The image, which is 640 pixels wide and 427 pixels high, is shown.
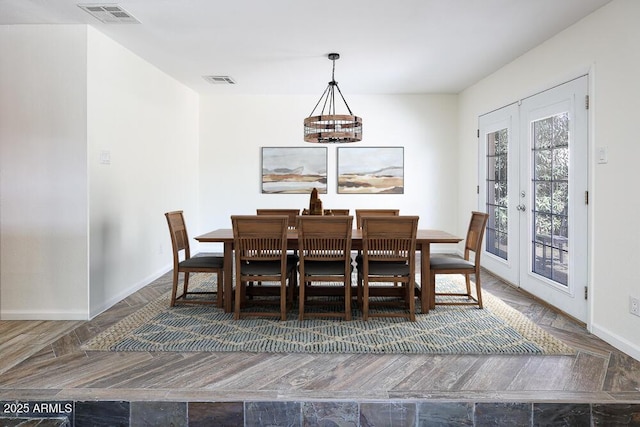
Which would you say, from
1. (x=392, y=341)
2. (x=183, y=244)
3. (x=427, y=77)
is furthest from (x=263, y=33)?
(x=392, y=341)

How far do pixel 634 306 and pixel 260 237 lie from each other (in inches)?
106

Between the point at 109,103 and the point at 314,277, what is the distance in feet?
8.34

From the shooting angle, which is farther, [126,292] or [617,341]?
[126,292]

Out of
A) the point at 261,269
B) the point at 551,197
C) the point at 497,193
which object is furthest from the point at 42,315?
the point at 497,193

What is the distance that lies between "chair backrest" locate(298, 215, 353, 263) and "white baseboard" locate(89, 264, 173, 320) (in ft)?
6.33

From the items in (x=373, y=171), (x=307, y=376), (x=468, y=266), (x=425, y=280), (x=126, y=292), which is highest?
(x=373, y=171)

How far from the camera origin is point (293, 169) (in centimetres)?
649

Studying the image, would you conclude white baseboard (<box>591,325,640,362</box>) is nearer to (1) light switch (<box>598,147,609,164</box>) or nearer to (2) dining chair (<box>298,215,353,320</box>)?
(1) light switch (<box>598,147,609,164</box>)

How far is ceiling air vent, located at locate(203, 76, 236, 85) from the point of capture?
5.37 metres

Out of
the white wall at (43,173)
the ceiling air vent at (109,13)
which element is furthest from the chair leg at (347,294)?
the ceiling air vent at (109,13)

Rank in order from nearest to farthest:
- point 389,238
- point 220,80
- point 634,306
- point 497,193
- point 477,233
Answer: point 634,306
point 389,238
point 477,233
point 497,193
point 220,80

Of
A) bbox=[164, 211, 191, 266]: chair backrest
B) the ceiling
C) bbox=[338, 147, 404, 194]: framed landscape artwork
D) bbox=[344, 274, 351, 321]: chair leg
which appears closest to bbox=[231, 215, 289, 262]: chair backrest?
bbox=[344, 274, 351, 321]: chair leg

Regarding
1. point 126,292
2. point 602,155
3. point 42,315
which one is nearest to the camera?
point 602,155

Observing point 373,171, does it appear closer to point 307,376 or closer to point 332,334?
point 332,334
